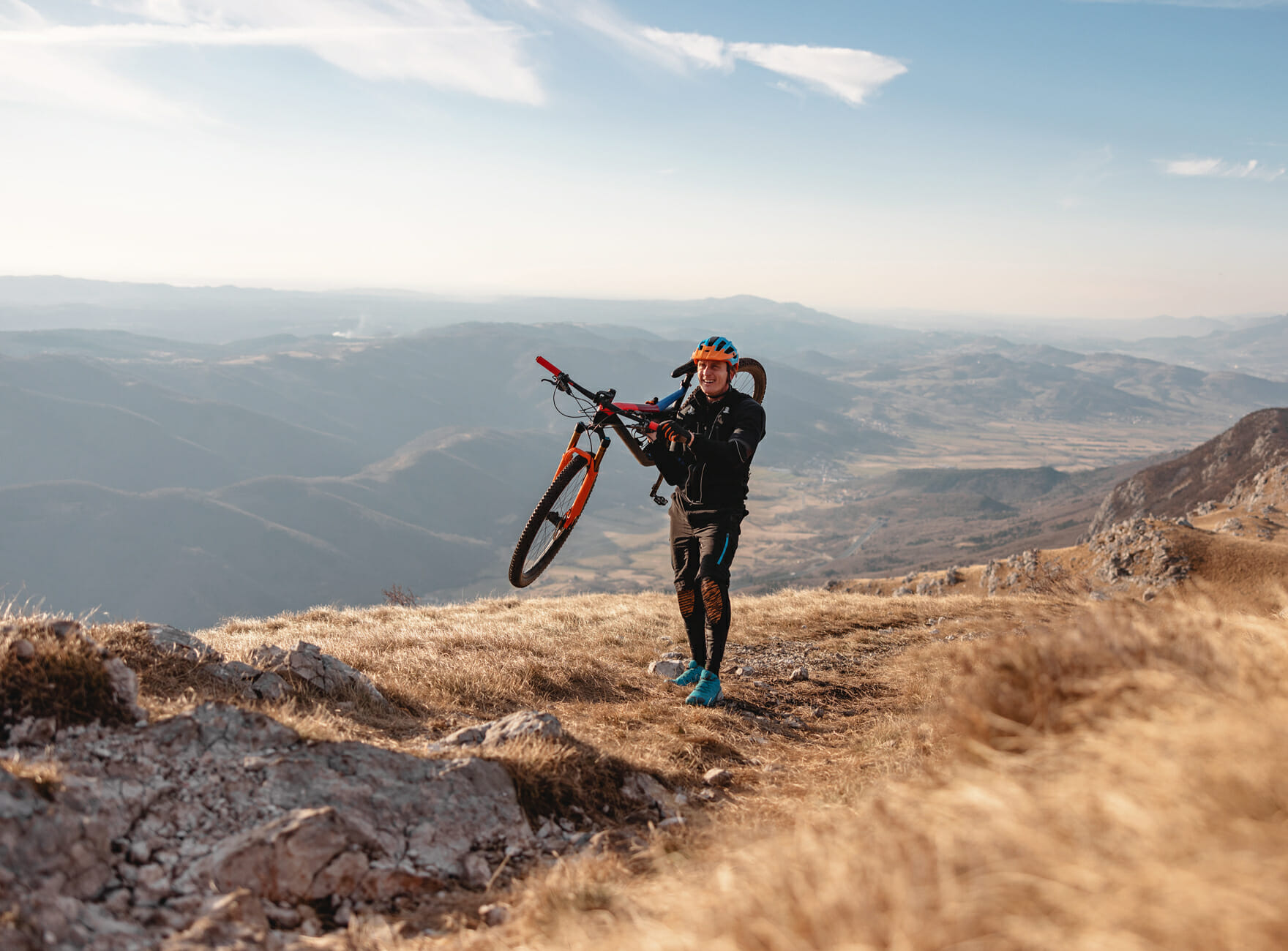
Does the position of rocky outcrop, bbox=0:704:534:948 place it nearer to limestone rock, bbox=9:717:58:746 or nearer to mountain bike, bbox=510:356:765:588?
limestone rock, bbox=9:717:58:746

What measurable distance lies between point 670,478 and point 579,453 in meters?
2.05

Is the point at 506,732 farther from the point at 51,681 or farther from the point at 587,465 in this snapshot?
the point at 587,465

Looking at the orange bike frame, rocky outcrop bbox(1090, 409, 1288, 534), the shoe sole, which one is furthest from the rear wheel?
rocky outcrop bbox(1090, 409, 1288, 534)

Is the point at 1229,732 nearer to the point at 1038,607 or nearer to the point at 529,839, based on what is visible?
the point at 529,839

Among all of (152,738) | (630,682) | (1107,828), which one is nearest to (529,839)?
(152,738)

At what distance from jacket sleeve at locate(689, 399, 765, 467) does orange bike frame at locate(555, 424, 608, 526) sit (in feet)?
6.63

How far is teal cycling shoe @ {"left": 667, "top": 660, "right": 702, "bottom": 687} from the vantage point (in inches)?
357

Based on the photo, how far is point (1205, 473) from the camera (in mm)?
123062

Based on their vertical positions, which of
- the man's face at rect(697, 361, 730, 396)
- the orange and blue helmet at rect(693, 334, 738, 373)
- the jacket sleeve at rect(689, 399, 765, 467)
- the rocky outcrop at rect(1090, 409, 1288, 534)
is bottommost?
the rocky outcrop at rect(1090, 409, 1288, 534)

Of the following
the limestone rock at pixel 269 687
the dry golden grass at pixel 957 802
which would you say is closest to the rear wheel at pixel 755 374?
the dry golden grass at pixel 957 802

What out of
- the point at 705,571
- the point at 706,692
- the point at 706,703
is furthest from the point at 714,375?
the point at 706,703

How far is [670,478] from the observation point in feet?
27.8

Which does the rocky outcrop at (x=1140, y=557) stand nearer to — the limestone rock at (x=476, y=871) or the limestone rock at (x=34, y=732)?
the limestone rock at (x=476, y=871)

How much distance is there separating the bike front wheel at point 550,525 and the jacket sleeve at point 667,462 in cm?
188
